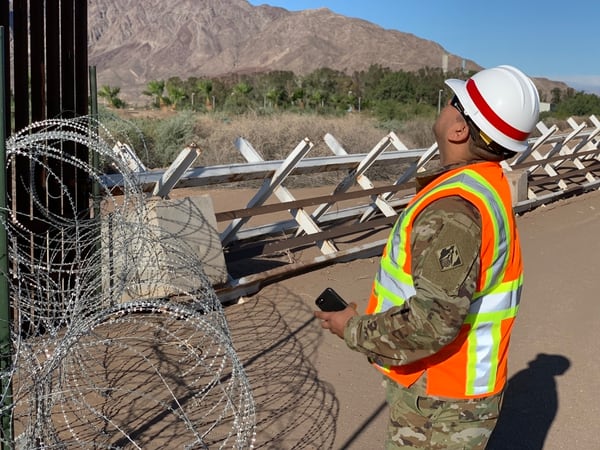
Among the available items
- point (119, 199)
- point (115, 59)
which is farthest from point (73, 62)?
point (115, 59)

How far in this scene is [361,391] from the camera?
529cm

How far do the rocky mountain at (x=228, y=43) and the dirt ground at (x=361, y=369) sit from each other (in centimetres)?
11243

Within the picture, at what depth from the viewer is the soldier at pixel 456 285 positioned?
91.2 inches

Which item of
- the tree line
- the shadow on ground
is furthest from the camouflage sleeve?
the tree line

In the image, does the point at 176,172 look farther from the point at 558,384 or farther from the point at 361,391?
the point at 558,384

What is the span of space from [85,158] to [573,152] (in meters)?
12.0

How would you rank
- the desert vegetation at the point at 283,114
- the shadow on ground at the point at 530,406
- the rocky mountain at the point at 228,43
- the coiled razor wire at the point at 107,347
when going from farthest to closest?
the rocky mountain at the point at 228,43, the desert vegetation at the point at 283,114, the shadow on ground at the point at 530,406, the coiled razor wire at the point at 107,347

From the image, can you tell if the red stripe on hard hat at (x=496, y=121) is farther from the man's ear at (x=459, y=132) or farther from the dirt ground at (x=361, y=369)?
the dirt ground at (x=361, y=369)

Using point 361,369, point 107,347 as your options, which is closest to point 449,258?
point 361,369

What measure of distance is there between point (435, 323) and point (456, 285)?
0.43ft

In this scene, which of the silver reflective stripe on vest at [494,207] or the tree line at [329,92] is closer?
the silver reflective stripe on vest at [494,207]

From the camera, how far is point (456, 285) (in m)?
2.29

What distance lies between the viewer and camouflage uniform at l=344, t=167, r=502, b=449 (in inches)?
90.5

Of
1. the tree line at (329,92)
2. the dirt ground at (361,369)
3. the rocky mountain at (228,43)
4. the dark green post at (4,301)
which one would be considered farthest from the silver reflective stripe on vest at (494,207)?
the rocky mountain at (228,43)
